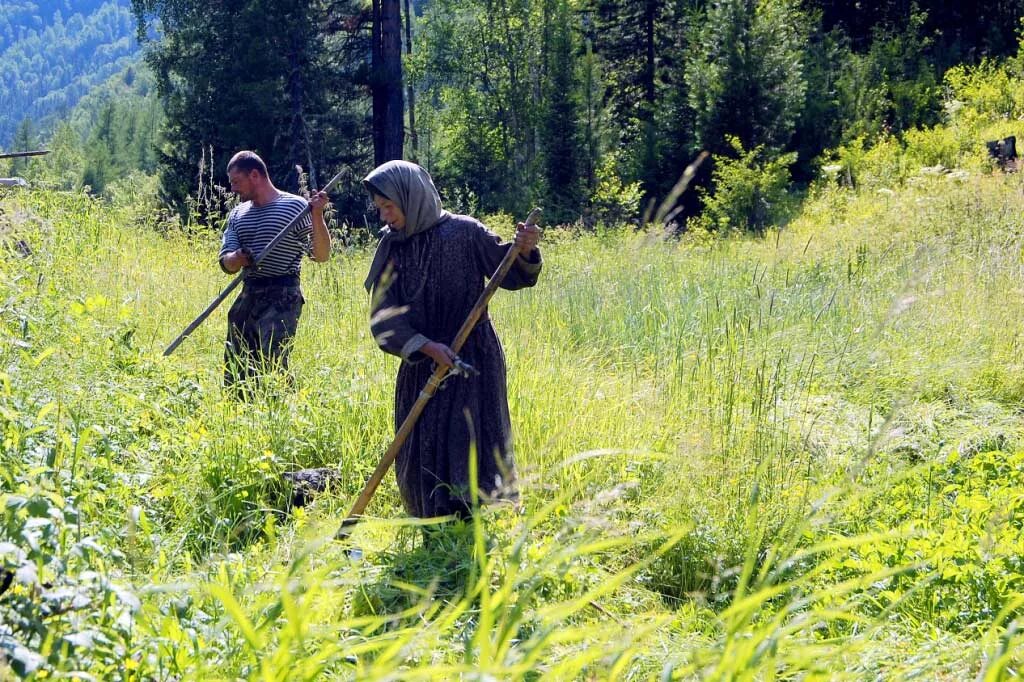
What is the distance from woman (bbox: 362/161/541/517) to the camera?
3.73 meters

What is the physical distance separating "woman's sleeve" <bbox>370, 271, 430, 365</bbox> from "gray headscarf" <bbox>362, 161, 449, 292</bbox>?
243 millimetres

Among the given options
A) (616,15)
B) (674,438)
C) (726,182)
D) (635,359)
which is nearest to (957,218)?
(635,359)

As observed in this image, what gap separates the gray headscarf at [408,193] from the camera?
12.0ft

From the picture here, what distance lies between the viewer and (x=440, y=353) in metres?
3.55

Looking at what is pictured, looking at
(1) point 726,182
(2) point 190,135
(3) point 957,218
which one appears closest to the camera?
(3) point 957,218

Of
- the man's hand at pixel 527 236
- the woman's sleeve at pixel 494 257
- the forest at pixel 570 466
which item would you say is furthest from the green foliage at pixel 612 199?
the man's hand at pixel 527 236

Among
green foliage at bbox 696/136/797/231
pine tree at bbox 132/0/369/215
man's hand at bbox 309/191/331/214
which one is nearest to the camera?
man's hand at bbox 309/191/331/214

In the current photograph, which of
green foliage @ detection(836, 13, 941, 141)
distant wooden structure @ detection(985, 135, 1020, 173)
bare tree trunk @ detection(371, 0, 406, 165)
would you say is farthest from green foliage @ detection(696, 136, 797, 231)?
bare tree trunk @ detection(371, 0, 406, 165)

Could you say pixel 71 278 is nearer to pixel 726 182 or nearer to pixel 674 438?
pixel 674 438

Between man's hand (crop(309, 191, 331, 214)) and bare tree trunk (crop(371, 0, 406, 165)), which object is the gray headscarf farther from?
bare tree trunk (crop(371, 0, 406, 165))

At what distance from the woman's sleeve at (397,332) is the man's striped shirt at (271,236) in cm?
190

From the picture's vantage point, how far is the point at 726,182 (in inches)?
738

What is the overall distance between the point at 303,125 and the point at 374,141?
2232mm

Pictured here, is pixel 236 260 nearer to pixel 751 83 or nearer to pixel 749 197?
pixel 749 197
